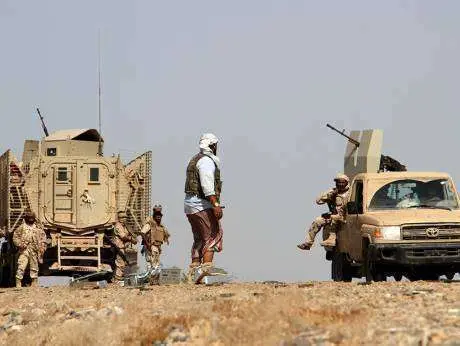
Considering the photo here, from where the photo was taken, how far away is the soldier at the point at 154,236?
2744cm

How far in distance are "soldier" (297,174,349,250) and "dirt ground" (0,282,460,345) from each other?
166 inches

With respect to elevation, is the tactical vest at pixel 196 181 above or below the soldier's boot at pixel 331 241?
above

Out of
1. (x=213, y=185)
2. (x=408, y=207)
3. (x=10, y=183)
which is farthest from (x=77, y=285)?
(x=10, y=183)

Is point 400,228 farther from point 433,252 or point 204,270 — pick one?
point 204,270

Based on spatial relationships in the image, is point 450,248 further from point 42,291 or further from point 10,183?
point 10,183

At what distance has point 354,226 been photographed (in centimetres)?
2173

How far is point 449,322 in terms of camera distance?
12.2 meters

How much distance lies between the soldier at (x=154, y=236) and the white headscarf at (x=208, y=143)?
7207 mm

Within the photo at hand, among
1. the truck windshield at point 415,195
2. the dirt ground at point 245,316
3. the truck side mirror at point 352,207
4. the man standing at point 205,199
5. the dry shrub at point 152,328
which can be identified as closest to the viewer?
the dirt ground at point 245,316

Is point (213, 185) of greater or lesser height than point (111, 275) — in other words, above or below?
above

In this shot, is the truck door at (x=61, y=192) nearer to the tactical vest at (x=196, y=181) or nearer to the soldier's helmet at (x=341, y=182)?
the soldier's helmet at (x=341, y=182)

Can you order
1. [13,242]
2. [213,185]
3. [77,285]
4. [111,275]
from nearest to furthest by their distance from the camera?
[213,185], [77,285], [13,242], [111,275]

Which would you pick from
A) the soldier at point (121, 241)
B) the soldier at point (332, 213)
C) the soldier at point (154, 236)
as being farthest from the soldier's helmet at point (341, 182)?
the soldier at point (121, 241)

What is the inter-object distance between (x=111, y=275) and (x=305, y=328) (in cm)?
2055
